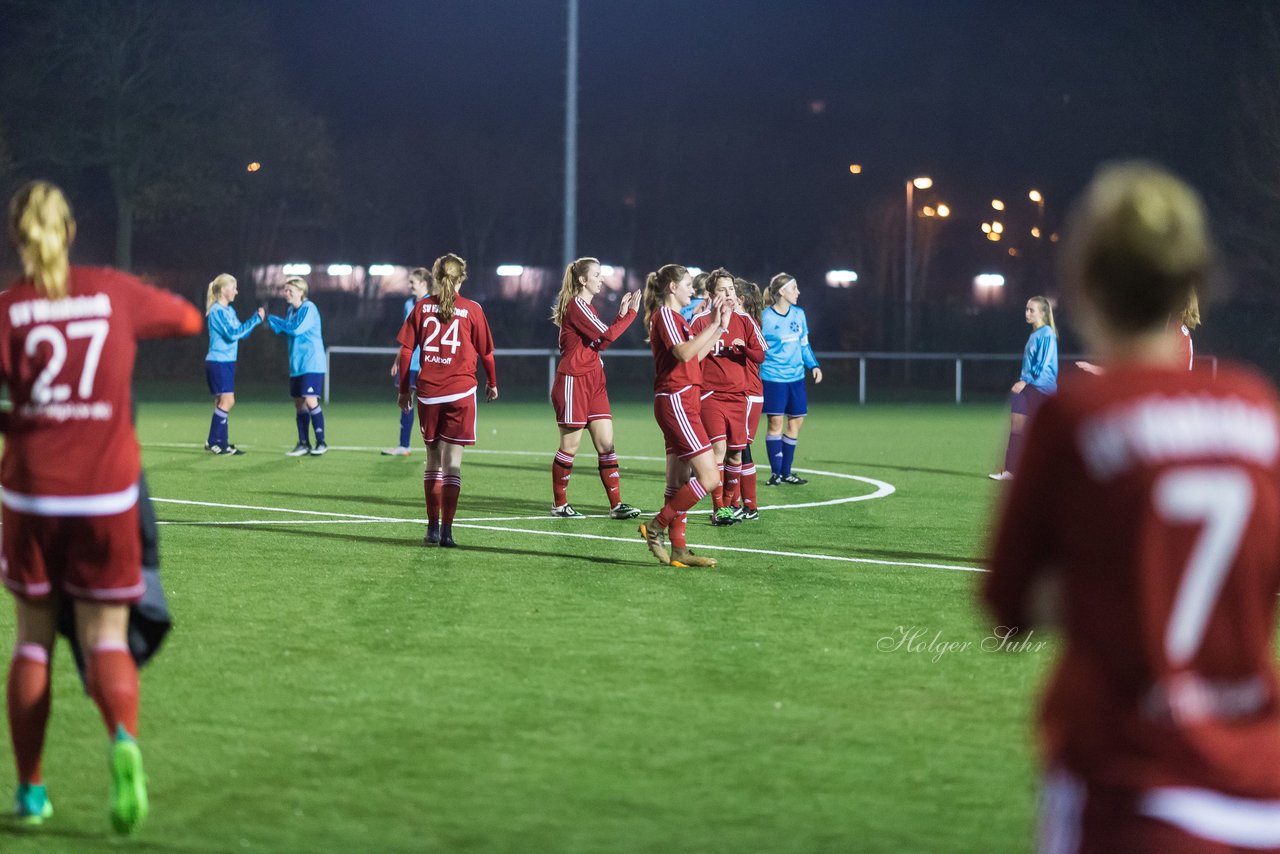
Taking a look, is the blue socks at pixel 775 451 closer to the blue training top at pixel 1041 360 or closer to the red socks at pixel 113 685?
the blue training top at pixel 1041 360

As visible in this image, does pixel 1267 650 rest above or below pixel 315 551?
above

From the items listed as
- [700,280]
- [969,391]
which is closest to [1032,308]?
[700,280]

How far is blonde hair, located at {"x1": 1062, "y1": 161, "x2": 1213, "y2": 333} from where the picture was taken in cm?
222

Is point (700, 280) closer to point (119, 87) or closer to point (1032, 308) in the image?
point (1032, 308)

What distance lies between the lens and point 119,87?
4288cm

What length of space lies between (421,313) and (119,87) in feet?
117

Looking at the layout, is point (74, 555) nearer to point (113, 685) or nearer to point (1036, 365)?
point (113, 685)

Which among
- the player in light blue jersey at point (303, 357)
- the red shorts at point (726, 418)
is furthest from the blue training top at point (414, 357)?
the red shorts at point (726, 418)

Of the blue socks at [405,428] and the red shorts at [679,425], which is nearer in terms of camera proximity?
the red shorts at [679,425]

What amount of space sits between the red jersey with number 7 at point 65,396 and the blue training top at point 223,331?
13.6 metres

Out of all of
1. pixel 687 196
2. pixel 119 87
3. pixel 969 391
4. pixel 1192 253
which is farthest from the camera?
pixel 687 196

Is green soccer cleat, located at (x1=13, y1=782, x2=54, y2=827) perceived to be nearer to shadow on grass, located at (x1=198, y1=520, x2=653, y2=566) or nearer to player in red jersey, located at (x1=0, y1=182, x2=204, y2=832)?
player in red jersey, located at (x1=0, y1=182, x2=204, y2=832)

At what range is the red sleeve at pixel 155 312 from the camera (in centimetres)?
443

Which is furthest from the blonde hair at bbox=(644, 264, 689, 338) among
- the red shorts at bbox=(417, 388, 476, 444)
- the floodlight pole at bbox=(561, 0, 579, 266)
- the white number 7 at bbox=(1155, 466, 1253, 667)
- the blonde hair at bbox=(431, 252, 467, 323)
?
the floodlight pole at bbox=(561, 0, 579, 266)
